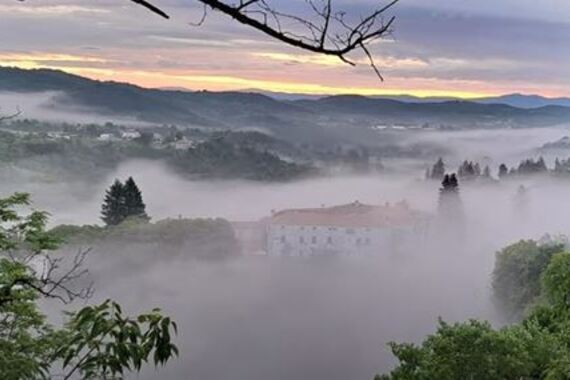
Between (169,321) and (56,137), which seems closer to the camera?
(169,321)

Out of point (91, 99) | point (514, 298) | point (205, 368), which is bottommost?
point (205, 368)

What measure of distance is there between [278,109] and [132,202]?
83.3 ft

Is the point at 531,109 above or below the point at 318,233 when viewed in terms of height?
above

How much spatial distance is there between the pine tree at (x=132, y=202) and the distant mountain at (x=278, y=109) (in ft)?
42.5

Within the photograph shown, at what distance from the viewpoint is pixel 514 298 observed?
61.1ft

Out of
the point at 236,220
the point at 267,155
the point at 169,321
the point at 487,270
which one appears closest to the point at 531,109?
the point at 267,155

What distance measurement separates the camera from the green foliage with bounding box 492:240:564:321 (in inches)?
699

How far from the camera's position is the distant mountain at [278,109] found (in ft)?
173

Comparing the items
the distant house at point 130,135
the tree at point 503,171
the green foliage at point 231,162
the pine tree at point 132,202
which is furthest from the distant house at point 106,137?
the tree at point 503,171

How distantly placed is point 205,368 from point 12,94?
79.7ft

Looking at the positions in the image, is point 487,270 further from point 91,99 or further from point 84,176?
point 91,99

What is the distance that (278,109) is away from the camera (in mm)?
58781

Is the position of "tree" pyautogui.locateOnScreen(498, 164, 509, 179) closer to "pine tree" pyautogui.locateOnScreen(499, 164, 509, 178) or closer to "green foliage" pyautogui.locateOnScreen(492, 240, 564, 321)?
"pine tree" pyautogui.locateOnScreen(499, 164, 509, 178)

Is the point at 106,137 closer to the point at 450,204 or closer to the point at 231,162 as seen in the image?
the point at 231,162
